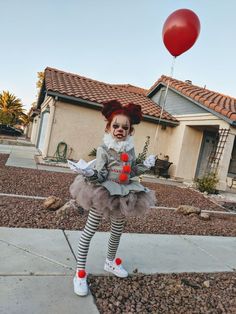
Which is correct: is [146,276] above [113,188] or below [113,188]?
below

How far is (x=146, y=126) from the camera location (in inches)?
500

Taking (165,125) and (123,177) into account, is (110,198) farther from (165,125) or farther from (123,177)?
(165,125)

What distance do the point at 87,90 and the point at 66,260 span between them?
418 inches

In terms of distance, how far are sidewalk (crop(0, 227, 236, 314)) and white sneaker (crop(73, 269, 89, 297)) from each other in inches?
1.7

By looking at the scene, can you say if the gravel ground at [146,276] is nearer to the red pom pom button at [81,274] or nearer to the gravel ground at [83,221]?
the gravel ground at [83,221]

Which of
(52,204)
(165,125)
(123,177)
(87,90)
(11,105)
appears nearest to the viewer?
(123,177)

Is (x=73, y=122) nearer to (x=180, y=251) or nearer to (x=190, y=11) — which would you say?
(x=190, y=11)

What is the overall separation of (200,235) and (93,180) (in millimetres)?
2931

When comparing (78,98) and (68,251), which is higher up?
(78,98)

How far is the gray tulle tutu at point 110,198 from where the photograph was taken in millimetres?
2301

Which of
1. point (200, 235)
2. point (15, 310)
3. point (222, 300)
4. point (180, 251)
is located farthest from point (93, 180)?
point (200, 235)

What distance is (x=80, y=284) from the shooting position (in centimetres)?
226

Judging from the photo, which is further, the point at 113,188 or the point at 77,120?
the point at 77,120

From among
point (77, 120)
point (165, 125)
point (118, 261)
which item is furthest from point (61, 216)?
point (165, 125)
